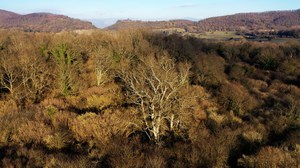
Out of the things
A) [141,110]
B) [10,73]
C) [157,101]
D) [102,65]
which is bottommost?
[141,110]

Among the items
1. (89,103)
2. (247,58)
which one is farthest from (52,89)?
(247,58)

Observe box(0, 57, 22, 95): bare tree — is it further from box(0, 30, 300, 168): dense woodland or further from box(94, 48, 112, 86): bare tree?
box(94, 48, 112, 86): bare tree

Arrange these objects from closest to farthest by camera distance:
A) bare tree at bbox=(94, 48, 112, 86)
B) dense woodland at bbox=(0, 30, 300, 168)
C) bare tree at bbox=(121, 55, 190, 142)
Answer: dense woodland at bbox=(0, 30, 300, 168) → bare tree at bbox=(121, 55, 190, 142) → bare tree at bbox=(94, 48, 112, 86)

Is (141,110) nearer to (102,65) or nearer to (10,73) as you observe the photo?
(102,65)

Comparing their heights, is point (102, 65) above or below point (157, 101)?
above

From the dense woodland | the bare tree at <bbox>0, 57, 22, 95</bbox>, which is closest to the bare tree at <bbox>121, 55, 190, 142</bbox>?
the dense woodland

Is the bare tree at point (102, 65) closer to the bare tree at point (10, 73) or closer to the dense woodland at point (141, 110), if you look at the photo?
the dense woodland at point (141, 110)

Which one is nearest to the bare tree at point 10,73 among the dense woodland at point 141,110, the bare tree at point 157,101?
the dense woodland at point 141,110

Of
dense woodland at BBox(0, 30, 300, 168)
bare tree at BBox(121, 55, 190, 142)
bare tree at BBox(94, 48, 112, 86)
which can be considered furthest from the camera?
bare tree at BBox(94, 48, 112, 86)

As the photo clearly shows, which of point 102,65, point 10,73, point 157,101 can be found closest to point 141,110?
point 157,101
